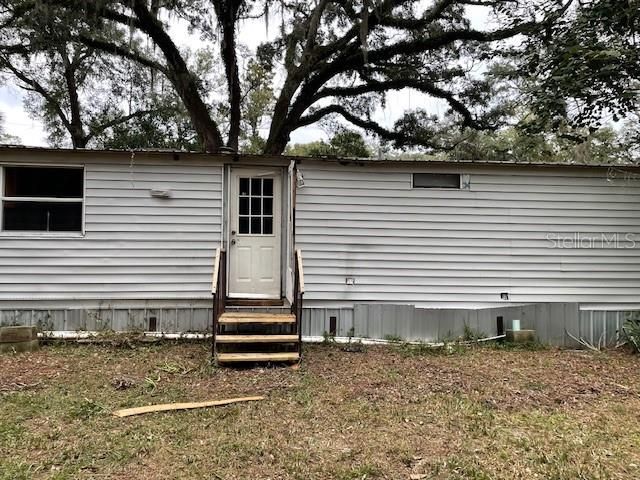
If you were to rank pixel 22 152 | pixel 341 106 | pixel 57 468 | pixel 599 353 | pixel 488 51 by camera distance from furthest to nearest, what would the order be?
pixel 341 106 < pixel 488 51 < pixel 599 353 < pixel 22 152 < pixel 57 468

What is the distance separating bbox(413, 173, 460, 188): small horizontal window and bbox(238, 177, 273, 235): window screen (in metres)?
2.25

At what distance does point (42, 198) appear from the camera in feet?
20.0

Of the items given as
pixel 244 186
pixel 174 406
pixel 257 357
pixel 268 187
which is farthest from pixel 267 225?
pixel 174 406

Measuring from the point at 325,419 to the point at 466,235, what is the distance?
4.09 m

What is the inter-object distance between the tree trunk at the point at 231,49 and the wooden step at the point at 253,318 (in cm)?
621

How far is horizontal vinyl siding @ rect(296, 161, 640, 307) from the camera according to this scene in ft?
21.5

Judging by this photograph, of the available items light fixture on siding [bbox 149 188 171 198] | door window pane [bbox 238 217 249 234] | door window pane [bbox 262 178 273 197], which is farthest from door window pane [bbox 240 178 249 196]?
light fixture on siding [bbox 149 188 171 198]

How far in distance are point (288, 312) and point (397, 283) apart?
5.76 feet

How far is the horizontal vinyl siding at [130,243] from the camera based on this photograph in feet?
20.0

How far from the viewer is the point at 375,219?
21.9ft

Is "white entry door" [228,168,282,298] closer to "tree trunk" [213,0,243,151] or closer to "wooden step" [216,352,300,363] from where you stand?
"wooden step" [216,352,300,363]

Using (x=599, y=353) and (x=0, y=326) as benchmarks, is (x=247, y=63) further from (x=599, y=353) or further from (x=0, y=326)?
(x=599, y=353)

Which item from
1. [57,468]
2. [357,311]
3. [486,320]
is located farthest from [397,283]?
[57,468]

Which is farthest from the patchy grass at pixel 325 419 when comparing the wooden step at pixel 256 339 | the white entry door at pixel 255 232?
the white entry door at pixel 255 232
